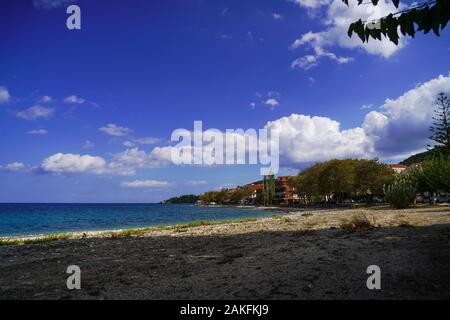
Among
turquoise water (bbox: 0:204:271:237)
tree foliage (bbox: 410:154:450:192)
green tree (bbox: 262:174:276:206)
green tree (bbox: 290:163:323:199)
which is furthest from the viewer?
green tree (bbox: 262:174:276:206)

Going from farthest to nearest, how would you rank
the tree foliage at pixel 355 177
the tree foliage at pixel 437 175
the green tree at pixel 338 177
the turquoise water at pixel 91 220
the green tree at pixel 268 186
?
the green tree at pixel 268 186, the green tree at pixel 338 177, the tree foliage at pixel 355 177, the turquoise water at pixel 91 220, the tree foliage at pixel 437 175

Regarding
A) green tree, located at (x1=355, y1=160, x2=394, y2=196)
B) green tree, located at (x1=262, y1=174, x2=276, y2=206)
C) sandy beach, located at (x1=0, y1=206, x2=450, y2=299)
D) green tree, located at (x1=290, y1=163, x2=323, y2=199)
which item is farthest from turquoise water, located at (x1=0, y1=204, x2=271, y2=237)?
green tree, located at (x1=262, y1=174, x2=276, y2=206)

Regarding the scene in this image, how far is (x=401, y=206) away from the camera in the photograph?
1502 inches

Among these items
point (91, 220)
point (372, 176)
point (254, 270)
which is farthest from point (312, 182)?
point (254, 270)

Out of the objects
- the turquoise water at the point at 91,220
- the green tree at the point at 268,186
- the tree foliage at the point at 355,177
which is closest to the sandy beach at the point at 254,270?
the turquoise water at the point at 91,220

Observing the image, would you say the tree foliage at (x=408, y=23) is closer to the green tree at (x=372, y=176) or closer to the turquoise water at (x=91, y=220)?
the turquoise water at (x=91, y=220)

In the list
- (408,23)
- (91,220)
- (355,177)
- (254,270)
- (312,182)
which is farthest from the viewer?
(312,182)

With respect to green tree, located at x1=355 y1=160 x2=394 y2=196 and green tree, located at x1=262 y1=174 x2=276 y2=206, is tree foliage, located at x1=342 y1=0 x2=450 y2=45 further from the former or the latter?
green tree, located at x1=262 y1=174 x2=276 y2=206

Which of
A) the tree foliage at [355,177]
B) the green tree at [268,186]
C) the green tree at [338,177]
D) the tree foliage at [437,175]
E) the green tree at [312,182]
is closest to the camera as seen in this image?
the tree foliage at [437,175]

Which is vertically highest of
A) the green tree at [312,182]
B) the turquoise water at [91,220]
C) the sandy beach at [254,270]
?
the green tree at [312,182]

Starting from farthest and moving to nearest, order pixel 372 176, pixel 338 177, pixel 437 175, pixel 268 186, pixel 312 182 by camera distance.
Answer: pixel 268 186, pixel 312 182, pixel 338 177, pixel 372 176, pixel 437 175

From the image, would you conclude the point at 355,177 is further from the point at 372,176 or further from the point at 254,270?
the point at 254,270

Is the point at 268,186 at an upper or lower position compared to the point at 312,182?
lower
